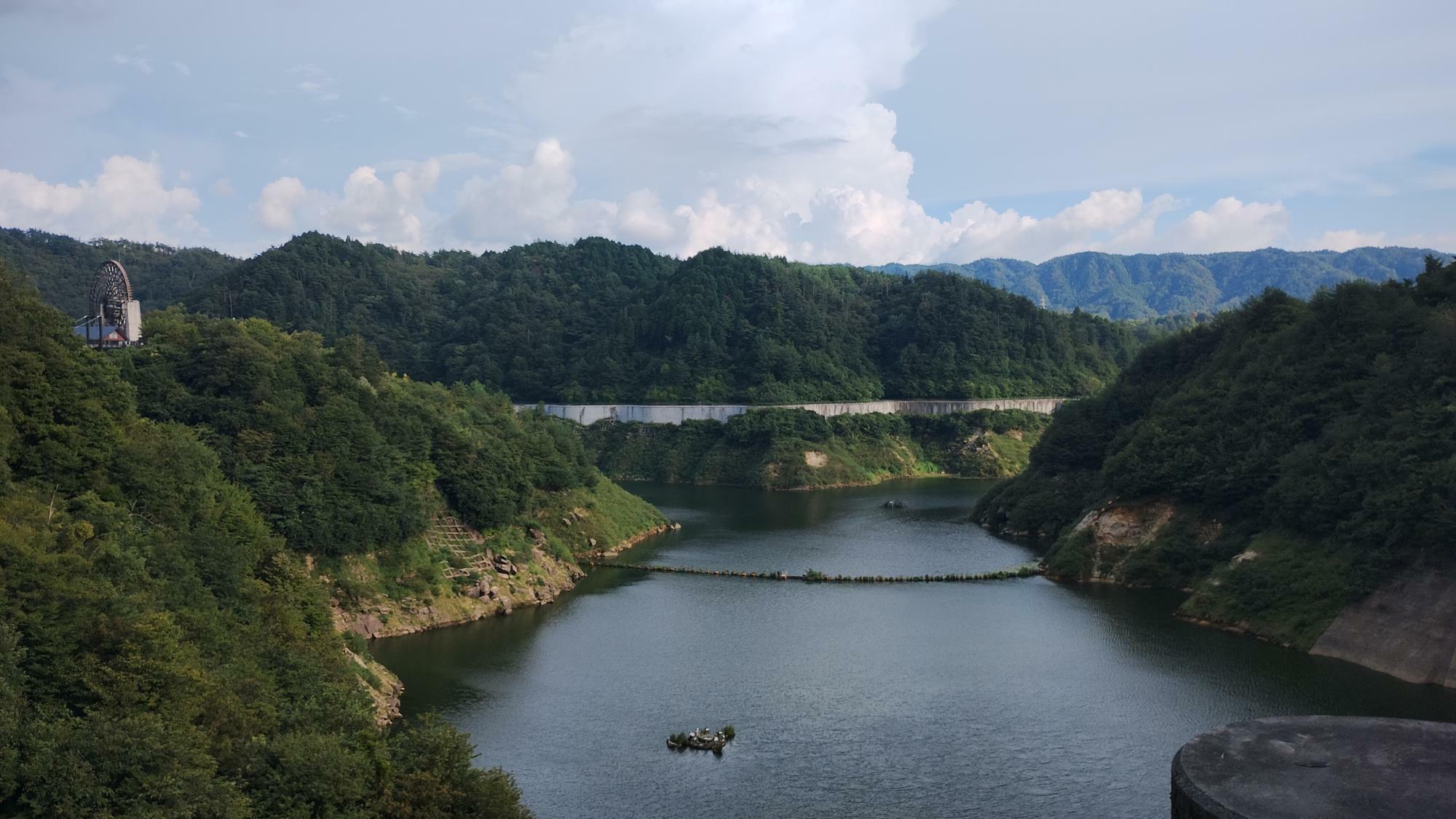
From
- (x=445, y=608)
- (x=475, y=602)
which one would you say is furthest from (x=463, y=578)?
(x=445, y=608)

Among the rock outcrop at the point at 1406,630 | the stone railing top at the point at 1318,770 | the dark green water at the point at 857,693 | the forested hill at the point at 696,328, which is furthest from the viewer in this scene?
the forested hill at the point at 696,328

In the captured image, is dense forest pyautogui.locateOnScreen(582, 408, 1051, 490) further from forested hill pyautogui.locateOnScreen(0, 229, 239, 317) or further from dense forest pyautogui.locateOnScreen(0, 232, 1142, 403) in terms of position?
forested hill pyautogui.locateOnScreen(0, 229, 239, 317)

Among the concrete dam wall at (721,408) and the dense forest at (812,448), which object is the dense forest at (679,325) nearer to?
the concrete dam wall at (721,408)

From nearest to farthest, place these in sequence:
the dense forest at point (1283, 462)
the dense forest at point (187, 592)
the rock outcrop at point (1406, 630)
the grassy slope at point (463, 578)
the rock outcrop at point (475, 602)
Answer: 1. the dense forest at point (187, 592)
2. the rock outcrop at point (1406, 630)
3. the dense forest at point (1283, 462)
4. the rock outcrop at point (475, 602)
5. the grassy slope at point (463, 578)

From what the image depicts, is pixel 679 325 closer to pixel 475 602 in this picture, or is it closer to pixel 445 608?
pixel 475 602

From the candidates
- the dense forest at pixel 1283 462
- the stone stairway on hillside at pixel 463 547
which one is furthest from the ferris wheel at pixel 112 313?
the dense forest at pixel 1283 462

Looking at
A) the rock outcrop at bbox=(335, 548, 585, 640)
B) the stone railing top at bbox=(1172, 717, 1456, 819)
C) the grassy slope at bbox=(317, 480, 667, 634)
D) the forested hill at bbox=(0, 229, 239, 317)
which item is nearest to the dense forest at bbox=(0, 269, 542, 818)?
the grassy slope at bbox=(317, 480, 667, 634)

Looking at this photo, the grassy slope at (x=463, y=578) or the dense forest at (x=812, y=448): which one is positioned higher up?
the dense forest at (x=812, y=448)
